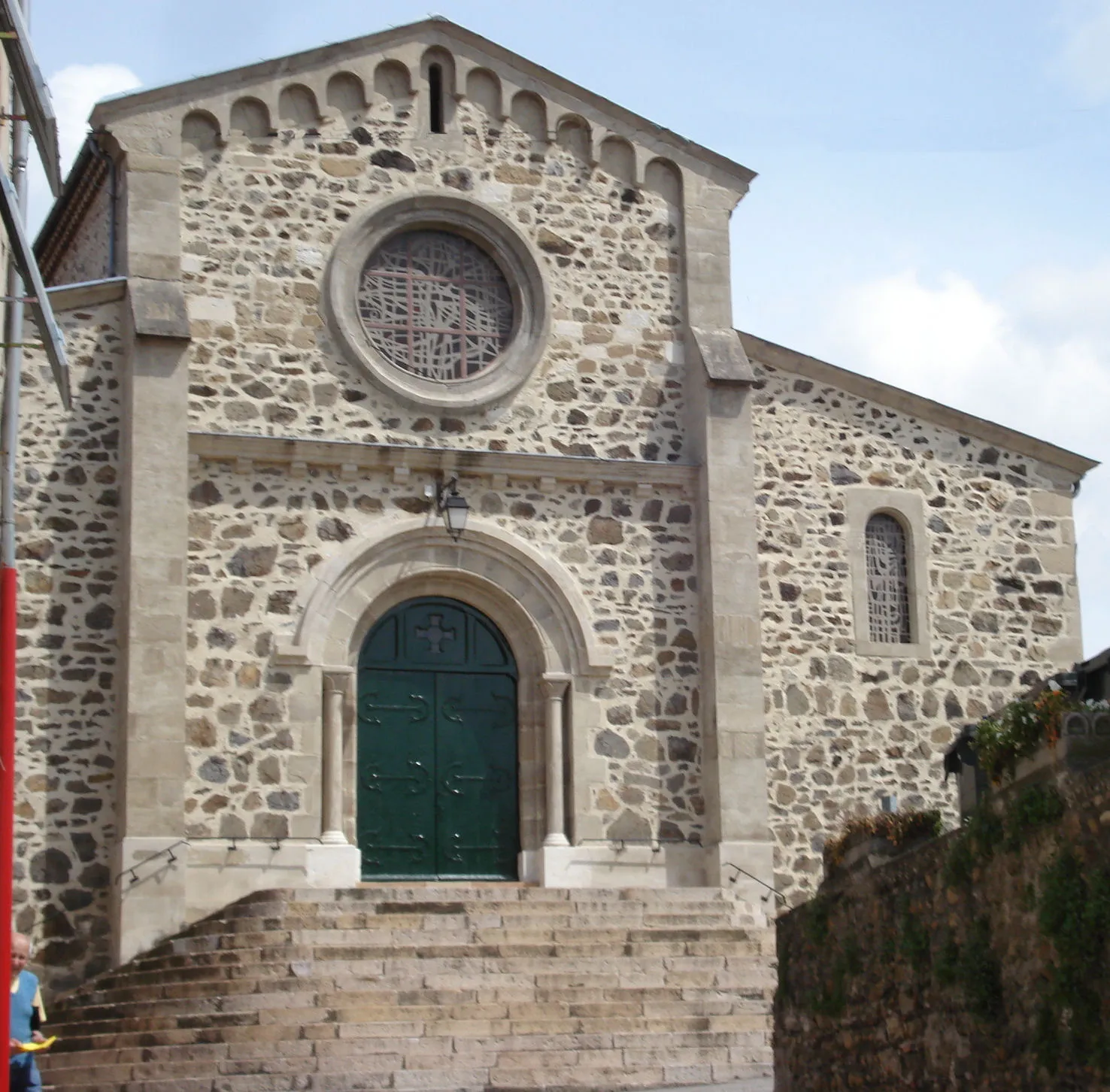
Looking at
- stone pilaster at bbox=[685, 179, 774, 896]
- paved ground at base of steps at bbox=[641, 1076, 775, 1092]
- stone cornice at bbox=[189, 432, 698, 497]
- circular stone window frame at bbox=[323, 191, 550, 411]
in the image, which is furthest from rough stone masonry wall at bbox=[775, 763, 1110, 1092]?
circular stone window frame at bbox=[323, 191, 550, 411]

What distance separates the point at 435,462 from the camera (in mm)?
19484

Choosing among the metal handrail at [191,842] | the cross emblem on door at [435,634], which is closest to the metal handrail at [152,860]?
the metal handrail at [191,842]

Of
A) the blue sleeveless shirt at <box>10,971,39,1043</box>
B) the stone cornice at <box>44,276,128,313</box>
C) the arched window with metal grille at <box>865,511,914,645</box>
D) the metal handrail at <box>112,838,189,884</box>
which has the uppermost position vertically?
the stone cornice at <box>44,276,128,313</box>

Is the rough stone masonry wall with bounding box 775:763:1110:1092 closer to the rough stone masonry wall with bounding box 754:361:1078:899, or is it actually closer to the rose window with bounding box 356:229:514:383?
the rough stone masonry wall with bounding box 754:361:1078:899

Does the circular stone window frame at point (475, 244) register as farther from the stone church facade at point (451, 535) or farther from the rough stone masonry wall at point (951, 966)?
the rough stone masonry wall at point (951, 966)

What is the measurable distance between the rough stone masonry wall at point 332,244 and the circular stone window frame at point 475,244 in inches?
4.8

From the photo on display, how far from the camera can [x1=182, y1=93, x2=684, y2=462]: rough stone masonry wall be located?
63.4ft

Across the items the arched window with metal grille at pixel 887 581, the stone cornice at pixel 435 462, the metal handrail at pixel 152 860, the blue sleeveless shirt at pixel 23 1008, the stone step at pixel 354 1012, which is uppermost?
the stone cornice at pixel 435 462

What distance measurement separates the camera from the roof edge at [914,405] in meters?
20.8

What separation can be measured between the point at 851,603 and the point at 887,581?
0.55 meters

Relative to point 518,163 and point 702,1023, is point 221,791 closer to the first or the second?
point 702,1023

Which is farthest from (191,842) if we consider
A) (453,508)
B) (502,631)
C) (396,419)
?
(396,419)

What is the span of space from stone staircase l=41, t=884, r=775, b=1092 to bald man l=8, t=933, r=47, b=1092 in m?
4.12

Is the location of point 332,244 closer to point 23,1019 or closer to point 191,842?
point 191,842
